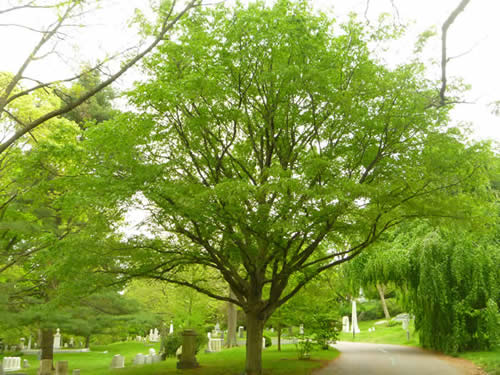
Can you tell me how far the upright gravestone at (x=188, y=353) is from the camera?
50.8ft

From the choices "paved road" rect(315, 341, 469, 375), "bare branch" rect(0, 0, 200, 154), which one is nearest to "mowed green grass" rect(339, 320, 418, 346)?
"paved road" rect(315, 341, 469, 375)

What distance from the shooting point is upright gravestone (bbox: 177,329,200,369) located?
15.5m

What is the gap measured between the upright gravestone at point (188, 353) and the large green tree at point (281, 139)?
3799 millimetres

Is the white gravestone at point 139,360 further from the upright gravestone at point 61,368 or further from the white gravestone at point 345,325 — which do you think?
the white gravestone at point 345,325

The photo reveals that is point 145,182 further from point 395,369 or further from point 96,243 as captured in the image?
point 395,369

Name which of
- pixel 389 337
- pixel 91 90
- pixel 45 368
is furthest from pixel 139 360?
pixel 389 337

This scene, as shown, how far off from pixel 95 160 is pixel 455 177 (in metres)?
9.73

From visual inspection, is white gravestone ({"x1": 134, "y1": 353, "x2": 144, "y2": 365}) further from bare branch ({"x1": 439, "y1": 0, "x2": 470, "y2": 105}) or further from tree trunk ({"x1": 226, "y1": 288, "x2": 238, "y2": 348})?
bare branch ({"x1": 439, "y1": 0, "x2": 470, "y2": 105})

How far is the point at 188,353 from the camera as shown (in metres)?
15.7

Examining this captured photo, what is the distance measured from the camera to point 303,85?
10.5 m

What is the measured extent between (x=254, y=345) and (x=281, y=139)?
6293mm

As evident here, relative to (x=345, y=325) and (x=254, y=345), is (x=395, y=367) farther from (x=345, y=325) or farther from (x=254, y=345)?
(x=345, y=325)

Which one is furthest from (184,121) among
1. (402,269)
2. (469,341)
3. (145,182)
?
(469,341)

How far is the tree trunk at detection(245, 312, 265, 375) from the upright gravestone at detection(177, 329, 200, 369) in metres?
3.52
